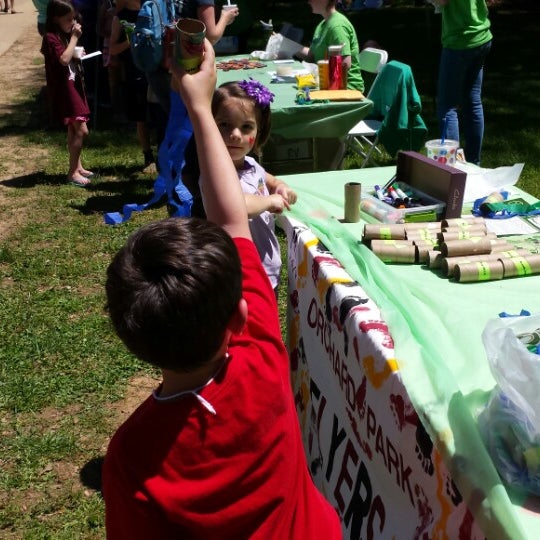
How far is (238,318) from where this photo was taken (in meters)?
1.13

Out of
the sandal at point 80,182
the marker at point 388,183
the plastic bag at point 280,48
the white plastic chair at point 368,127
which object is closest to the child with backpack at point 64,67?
the sandal at point 80,182

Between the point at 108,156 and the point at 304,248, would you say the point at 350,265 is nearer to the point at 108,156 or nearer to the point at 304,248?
the point at 304,248

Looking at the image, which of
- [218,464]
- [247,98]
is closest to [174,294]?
[218,464]

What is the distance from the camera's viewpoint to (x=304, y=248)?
2.48 m

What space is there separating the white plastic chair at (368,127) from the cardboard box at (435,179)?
103 inches

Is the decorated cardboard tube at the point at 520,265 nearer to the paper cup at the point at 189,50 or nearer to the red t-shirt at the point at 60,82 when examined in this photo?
the paper cup at the point at 189,50

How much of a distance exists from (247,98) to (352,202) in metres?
0.54

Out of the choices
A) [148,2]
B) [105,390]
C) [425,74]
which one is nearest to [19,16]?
[425,74]

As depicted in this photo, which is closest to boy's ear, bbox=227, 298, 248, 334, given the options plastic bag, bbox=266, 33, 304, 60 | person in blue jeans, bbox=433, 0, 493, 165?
person in blue jeans, bbox=433, 0, 493, 165

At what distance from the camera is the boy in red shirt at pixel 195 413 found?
41.2 inches

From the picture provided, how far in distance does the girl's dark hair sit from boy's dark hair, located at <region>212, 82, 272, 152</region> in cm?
363

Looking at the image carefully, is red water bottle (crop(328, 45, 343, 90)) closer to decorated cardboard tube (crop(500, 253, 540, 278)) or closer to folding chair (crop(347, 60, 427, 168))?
folding chair (crop(347, 60, 427, 168))

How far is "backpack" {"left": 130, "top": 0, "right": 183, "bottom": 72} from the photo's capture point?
4.84 m

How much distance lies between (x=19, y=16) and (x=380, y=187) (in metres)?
16.7
